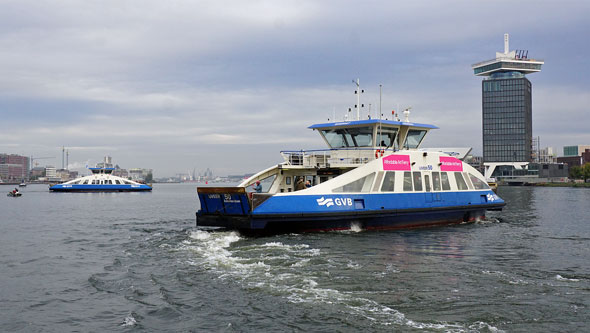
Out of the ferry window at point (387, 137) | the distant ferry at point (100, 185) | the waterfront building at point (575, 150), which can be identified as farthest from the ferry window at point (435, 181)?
the waterfront building at point (575, 150)

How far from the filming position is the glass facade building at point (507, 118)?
16288 cm

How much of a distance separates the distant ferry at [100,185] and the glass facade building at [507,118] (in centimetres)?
12246

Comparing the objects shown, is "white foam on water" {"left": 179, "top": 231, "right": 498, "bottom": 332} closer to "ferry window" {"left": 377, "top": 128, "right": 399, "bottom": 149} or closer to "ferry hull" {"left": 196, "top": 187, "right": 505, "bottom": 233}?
"ferry hull" {"left": 196, "top": 187, "right": 505, "bottom": 233}

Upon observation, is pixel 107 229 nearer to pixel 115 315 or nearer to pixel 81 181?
pixel 115 315

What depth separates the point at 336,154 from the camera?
22125 mm

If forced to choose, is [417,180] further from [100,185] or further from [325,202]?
[100,185]

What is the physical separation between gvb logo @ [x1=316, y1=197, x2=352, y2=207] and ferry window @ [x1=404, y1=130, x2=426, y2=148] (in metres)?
6.57

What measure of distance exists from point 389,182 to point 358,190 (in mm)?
1679

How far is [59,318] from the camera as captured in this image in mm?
8672

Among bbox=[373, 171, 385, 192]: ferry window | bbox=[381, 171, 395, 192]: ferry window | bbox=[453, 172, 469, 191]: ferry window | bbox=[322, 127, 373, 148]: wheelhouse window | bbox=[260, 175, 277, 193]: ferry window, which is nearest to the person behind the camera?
bbox=[373, 171, 385, 192]: ferry window

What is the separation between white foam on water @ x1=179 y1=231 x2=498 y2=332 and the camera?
8.37m

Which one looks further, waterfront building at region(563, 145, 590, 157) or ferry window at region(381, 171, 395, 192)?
waterfront building at region(563, 145, 590, 157)

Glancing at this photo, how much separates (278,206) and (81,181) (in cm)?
8620

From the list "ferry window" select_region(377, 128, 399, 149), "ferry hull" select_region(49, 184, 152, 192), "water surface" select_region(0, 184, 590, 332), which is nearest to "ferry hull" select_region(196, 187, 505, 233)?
"water surface" select_region(0, 184, 590, 332)
